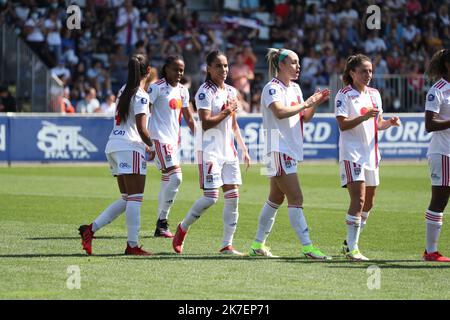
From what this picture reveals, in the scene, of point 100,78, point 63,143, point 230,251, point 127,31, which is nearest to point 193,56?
point 127,31

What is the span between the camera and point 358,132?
37.3 ft

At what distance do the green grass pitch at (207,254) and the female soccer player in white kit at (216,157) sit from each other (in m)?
0.36

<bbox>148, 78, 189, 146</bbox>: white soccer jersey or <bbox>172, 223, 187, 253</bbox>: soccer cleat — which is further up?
<bbox>148, 78, 189, 146</bbox>: white soccer jersey

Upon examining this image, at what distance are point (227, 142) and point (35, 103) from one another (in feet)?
63.0

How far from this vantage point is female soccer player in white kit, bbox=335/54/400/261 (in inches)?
443

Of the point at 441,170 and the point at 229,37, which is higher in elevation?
the point at 229,37

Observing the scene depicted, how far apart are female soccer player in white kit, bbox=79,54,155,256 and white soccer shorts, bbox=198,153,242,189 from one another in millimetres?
643

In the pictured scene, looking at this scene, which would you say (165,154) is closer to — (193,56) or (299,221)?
(299,221)

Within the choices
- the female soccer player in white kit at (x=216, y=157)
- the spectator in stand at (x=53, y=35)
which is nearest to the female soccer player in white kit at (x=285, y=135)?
the female soccer player in white kit at (x=216, y=157)

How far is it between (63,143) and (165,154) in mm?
13116

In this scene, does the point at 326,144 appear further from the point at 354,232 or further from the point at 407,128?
the point at 354,232

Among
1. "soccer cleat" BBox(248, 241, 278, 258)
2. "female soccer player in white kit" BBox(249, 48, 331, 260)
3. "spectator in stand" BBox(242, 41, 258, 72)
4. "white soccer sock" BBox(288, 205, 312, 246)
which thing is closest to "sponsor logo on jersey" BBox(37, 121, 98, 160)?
"spectator in stand" BBox(242, 41, 258, 72)

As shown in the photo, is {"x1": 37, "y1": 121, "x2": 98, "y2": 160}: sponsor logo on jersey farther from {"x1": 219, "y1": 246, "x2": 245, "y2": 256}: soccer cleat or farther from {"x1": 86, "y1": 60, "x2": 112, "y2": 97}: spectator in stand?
{"x1": 219, "y1": 246, "x2": 245, "y2": 256}: soccer cleat
